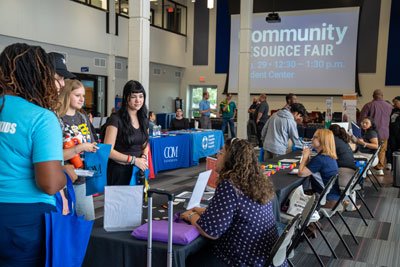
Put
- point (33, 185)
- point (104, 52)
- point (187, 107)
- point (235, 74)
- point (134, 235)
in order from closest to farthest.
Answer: point (33, 185)
point (134, 235)
point (104, 52)
point (235, 74)
point (187, 107)

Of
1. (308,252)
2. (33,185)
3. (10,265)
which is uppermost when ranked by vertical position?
(33,185)

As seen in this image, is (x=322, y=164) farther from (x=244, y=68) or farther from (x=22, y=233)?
(x=244, y=68)

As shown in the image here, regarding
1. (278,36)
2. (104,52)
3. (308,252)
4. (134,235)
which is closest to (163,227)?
(134,235)

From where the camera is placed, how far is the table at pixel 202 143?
27.1 ft

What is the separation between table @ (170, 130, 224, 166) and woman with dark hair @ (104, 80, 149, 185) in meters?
5.16

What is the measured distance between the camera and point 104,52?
12953 mm

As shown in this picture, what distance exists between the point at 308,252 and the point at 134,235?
2197 millimetres

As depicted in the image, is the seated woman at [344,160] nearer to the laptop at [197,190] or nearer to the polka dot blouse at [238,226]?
the laptop at [197,190]

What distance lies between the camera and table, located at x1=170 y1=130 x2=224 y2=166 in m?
8.27

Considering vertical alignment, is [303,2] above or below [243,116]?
above

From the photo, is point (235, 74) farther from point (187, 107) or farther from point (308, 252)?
point (308, 252)

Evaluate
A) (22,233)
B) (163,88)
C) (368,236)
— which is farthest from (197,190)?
(163,88)

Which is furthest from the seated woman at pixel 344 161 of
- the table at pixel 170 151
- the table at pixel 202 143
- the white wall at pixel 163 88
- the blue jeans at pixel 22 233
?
the white wall at pixel 163 88

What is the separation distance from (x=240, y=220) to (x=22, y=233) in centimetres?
114
